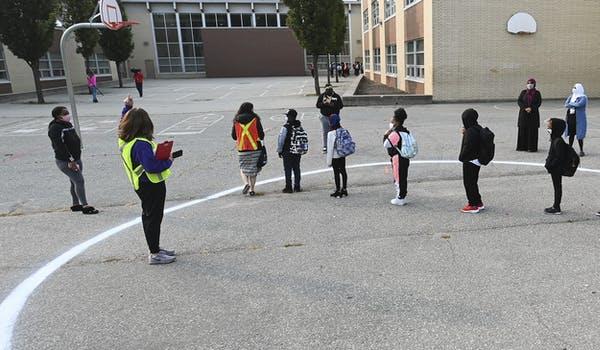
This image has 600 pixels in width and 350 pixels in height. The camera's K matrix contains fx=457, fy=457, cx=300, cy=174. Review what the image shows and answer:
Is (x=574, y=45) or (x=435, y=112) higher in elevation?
(x=574, y=45)

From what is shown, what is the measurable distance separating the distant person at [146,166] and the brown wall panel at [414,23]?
1789 cm

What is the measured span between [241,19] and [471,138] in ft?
173

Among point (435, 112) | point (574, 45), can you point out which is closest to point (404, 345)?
point (435, 112)

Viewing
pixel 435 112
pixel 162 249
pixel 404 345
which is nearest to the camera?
pixel 404 345

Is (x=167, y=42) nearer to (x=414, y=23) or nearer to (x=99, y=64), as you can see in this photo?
(x=99, y=64)

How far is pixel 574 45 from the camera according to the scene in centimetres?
1922

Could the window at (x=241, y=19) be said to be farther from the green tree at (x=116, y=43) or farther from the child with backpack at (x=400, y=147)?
the child with backpack at (x=400, y=147)

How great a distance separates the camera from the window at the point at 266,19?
180 feet

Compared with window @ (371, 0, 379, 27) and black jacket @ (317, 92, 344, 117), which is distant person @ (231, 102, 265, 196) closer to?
black jacket @ (317, 92, 344, 117)

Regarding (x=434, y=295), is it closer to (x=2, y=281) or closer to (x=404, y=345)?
(x=404, y=345)

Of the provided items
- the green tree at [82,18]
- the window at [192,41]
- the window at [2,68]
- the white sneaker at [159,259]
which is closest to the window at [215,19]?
the window at [192,41]

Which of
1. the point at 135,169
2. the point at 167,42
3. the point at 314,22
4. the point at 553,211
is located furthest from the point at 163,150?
the point at 167,42

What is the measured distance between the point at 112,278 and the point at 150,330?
117cm

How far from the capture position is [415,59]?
73.4 feet
